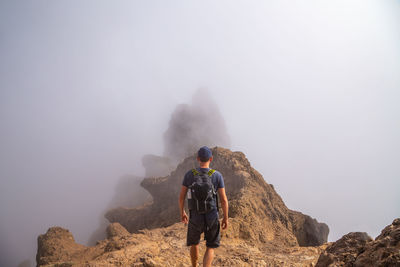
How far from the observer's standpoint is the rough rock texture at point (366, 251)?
7.95ft

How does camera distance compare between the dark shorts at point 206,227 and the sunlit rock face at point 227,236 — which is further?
the sunlit rock face at point 227,236

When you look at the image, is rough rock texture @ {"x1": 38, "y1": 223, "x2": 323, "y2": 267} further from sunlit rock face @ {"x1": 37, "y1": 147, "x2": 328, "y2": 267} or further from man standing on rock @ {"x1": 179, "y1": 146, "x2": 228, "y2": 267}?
man standing on rock @ {"x1": 179, "y1": 146, "x2": 228, "y2": 267}

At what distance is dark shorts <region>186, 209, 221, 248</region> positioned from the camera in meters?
3.52

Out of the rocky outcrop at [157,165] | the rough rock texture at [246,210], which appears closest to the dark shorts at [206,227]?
the rough rock texture at [246,210]

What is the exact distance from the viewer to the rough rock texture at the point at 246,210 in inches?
319

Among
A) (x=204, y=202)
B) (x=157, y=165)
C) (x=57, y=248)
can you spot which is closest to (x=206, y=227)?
(x=204, y=202)

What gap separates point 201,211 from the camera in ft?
→ 11.2

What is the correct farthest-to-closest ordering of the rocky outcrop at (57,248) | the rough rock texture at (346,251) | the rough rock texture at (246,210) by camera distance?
the rough rock texture at (246,210) < the rocky outcrop at (57,248) < the rough rock texture at (346,251)

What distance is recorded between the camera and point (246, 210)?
844 centimetres

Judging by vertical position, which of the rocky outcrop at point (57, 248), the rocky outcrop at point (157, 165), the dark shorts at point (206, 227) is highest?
the dark shorts at point (206, 227)

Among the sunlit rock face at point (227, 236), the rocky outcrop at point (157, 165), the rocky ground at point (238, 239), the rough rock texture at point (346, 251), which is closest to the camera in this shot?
the rough rock texture at point (346, 251)

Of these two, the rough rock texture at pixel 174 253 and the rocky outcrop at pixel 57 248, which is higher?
the rough rock texture at pixel 174 253

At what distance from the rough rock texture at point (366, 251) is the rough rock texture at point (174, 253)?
1.85m

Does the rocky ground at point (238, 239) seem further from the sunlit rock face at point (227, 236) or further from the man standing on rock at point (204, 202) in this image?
the man standing on rock at point (204, 202)
